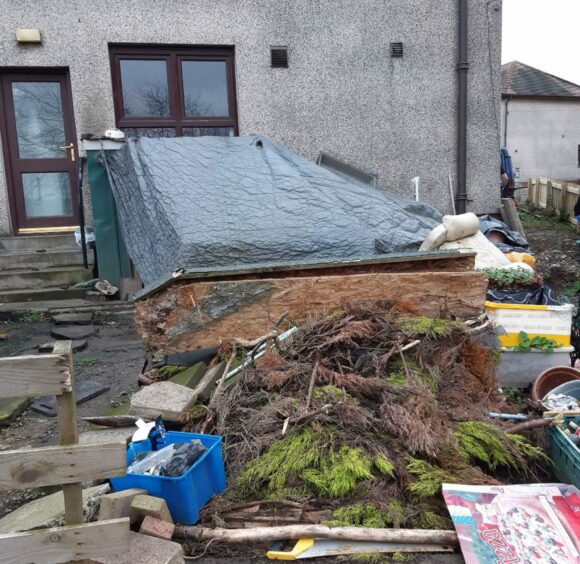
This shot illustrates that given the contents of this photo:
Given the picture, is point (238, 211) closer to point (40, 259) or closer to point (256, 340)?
point (256, 340)

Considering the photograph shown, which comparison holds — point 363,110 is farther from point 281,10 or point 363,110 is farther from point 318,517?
point 318,517

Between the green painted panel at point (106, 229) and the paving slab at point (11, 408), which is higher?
the green painted panel at point (106, 229)

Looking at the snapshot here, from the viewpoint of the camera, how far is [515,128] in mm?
23047

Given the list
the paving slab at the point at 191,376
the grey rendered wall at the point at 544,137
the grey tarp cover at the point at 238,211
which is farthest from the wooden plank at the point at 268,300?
the grey rendered wall at the point at 544,137

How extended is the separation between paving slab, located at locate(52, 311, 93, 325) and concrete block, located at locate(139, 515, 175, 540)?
13.4ft

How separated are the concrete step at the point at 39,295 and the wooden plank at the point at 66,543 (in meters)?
4.96

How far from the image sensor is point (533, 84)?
24.1m

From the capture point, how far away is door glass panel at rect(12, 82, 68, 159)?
7305mm

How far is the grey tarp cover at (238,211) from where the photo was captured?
4.42m

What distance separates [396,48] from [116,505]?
751 centimetres

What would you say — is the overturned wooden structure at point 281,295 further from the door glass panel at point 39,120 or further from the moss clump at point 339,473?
the door glass panel at point 39,120

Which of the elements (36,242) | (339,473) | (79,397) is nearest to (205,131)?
(36,242)

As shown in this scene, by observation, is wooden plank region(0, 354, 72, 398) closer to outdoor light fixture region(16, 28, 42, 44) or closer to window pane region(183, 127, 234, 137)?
window pane region(183, 127, 234, 137)

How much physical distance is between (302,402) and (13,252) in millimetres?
5651
